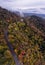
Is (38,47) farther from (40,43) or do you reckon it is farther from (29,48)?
(29,48)

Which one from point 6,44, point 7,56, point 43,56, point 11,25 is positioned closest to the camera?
point 7,56

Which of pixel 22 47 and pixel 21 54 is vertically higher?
pixel 22 47

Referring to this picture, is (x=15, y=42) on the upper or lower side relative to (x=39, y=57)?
upper

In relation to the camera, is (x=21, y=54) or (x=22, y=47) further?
(x=22, y=47)

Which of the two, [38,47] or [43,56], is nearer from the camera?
[43,56]

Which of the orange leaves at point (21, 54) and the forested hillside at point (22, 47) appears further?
the orange leaves at point (21, 54)

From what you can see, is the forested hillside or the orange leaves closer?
the forested hillside

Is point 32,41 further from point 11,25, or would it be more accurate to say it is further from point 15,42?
point 11,25

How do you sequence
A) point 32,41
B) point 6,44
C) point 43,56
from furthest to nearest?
1. point 32,41
2. point 43,56
3. point 6,44

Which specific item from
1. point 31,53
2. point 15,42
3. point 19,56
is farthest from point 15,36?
point 19,56
